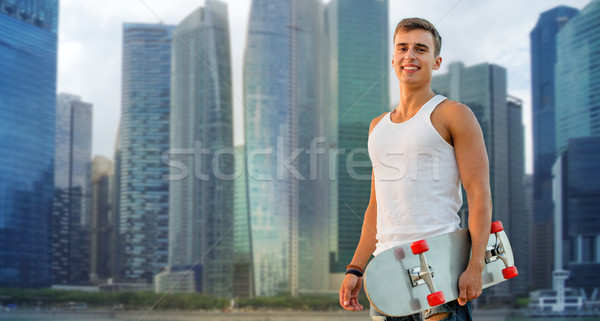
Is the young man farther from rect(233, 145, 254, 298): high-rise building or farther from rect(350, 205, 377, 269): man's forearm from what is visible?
rect(233, 145, 254, 298): high-rise building

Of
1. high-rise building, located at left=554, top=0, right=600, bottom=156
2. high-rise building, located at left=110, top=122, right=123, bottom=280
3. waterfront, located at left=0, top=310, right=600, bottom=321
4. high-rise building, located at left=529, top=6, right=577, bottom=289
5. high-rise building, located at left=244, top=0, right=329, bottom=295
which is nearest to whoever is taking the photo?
waterfront, located at left=0, top=310, right=600, bottom=321

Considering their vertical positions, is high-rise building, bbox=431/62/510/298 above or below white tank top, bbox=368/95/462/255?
above

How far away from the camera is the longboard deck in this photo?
1291 mm

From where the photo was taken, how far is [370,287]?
129 cm

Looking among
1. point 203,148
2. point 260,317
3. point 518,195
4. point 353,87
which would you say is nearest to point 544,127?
point 518,195

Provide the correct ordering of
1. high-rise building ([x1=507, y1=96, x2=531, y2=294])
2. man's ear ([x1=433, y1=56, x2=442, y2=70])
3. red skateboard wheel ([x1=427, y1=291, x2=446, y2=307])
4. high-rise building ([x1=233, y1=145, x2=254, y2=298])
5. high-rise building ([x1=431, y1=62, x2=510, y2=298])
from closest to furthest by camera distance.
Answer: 1. red skateboard wheel ([x1=427, y1=291, x2=446, y2=307])
2. man's ear ([x1=433, y1=56, x2=442, y2=70])
3. high-rise building ([x1=507, y1=96, x2=531, y2=294])
4. high-rise building ([x1=233, y1=145, x2=254, y2=298])
5. high-rise building ([x1=431, y1=62, x2=510, y2=298])

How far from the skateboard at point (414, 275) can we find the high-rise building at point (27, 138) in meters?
62.5

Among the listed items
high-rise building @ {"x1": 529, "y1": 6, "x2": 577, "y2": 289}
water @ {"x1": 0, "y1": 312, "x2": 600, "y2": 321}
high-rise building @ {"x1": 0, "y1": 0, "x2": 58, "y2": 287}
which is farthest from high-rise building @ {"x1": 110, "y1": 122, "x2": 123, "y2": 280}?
high-rise building @ {"x1": 529, "y1": 6, "x2": 577, "y2": 289}

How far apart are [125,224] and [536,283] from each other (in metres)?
41.7

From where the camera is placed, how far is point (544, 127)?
70688mm

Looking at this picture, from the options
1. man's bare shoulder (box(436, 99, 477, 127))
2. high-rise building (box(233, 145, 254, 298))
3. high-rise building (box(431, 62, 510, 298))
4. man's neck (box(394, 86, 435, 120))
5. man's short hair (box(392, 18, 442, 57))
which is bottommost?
high-rise building (box(233, 145, 254, 298))

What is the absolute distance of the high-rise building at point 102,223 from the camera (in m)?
65.6

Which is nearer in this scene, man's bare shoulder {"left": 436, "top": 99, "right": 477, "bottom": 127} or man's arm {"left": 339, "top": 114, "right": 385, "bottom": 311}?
man's bare shoulder {"left": 436, "top": 99, "right": 477, "bottom": 127}

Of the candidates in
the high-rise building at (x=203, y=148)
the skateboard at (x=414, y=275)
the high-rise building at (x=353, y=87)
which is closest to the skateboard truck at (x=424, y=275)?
the skateboard at (x=414, y=275)
